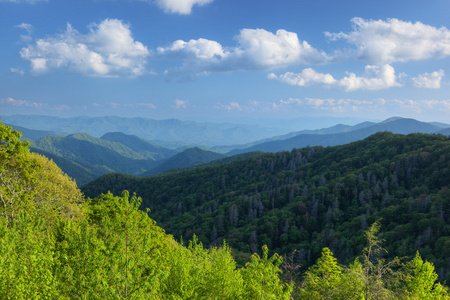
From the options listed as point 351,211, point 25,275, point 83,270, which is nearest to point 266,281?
point 83,270

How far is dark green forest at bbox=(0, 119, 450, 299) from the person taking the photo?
14875mm

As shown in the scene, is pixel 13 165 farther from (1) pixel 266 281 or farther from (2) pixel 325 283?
(2) pixel 325 283

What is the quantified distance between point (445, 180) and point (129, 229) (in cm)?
17247

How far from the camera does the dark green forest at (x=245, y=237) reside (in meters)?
14.9

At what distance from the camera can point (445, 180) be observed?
138375mm

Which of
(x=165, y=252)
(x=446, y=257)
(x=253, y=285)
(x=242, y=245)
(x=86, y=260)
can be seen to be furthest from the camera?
(x=242, y=245)

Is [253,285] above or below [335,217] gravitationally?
above

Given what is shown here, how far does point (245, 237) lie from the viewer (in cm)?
14275

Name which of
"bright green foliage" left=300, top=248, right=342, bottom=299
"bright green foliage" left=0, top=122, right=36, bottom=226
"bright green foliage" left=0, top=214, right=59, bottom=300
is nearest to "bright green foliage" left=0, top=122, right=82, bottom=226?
"bright green foliage" left=0, top=122, right=36, bottom=226

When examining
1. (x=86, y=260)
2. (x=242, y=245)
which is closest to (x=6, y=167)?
(x=86, y=260)

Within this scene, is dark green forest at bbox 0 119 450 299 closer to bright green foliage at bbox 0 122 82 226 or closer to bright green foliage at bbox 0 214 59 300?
bright green foliage at bbox 0 214 59 300

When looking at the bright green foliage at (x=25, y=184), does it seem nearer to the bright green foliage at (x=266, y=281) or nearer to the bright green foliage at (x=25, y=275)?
the bright green foliage at (x=25, y=275)

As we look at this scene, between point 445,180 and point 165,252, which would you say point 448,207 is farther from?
point 165,252

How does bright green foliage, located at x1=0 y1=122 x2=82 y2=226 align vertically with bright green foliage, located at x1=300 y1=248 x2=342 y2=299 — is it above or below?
above
